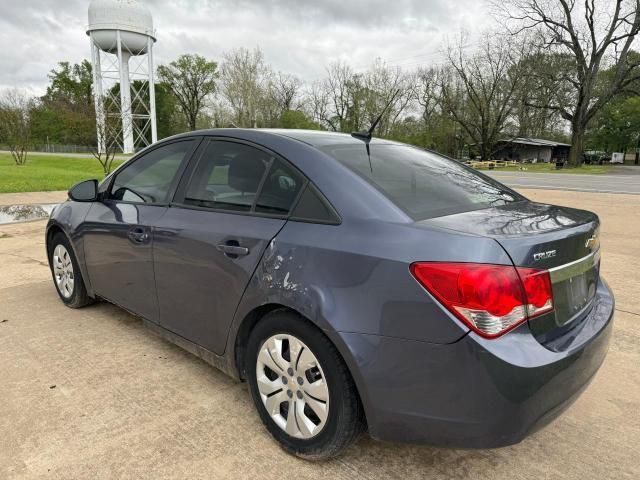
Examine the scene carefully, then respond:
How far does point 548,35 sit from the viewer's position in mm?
36625

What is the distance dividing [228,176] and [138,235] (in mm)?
799

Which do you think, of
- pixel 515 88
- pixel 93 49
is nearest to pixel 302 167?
pixel 93 49

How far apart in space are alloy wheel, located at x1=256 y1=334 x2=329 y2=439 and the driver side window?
1.34m

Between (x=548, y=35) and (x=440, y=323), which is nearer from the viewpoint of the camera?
(x=440, y=323)

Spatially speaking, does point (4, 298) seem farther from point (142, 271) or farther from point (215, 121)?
point (215, 121)

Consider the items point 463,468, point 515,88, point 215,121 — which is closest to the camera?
point 463,468

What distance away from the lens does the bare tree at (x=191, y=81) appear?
67.8 m

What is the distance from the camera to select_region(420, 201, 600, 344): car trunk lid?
1855 mm

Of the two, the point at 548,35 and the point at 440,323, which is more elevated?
the point at 548,35

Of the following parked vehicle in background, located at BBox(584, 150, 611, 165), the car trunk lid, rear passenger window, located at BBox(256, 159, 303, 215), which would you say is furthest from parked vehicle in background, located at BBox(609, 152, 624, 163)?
rear passenger window, located at BBox(256, 159, 303, 215)

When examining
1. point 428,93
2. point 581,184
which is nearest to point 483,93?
point 428,93

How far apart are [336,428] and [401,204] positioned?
1.02 meters

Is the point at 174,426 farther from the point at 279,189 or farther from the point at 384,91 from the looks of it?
the point at 384,91

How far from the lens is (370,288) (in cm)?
191
